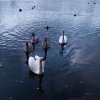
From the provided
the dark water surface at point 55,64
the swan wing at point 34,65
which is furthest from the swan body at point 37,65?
the dark water surface at point 55,64

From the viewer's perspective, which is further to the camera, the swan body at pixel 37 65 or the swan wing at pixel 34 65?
the swan wing at pixel 34 65

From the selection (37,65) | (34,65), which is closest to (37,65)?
(37,65)

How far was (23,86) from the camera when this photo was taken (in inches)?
1303

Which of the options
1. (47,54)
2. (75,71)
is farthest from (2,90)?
(47,54)

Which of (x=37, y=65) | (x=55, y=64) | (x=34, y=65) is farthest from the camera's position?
(x=55, y=64)

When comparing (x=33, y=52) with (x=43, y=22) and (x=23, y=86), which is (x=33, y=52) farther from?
(x=43, y=22)

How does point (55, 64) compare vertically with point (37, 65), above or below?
below

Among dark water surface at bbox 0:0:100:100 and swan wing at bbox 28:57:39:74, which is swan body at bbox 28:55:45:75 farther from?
dark water surface at bbox 0:0:100:100

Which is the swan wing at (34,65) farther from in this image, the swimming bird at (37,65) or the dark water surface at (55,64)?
the dark water surface at (55,64)

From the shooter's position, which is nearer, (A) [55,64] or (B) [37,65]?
(B) [37,65]

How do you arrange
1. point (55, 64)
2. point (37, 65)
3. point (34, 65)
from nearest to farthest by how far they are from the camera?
Result: 1. point (37, 65)
2. point (34, 65)
3. point (55, 64)

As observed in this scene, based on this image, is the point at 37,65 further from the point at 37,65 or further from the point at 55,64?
the point at 55,64

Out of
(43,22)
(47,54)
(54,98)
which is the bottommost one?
(54,98)

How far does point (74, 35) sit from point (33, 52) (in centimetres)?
1570
